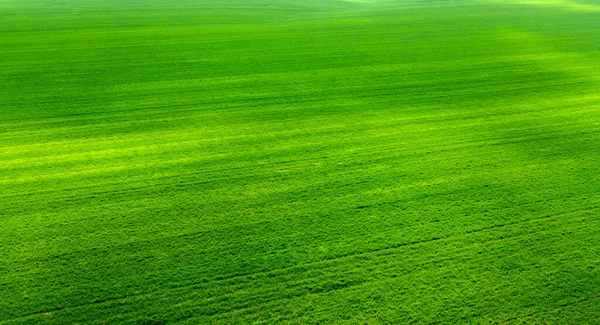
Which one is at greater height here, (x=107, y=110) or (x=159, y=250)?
(x=107, y=110)

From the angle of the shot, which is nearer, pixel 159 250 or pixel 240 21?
pixel 159 250

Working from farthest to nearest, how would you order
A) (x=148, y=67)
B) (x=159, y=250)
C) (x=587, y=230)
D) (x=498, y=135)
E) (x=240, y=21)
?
(x=240, y=21), (x=148, y=67), (x=498, y=135), (x=587, y=230), (x=159, y=250)

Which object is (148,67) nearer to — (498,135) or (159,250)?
(159,250)

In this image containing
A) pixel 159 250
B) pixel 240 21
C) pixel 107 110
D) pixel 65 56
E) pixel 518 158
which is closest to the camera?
pixel 159 250

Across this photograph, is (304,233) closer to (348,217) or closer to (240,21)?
(348,217)

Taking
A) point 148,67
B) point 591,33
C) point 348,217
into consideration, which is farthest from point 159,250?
point 591,33

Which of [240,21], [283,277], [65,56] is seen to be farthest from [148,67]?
[283,277]
